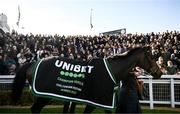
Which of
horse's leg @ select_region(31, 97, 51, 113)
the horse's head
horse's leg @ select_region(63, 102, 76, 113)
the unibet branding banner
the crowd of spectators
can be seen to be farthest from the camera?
the crowd of spectators

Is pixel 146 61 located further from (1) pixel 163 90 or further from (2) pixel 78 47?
(2) pixel 78 47

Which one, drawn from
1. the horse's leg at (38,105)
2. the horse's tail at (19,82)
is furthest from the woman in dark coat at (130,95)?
the horse's tail at (19,82)

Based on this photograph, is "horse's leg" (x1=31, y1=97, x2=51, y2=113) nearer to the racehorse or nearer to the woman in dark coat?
the racehorse

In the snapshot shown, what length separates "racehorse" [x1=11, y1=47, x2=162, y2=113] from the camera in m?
6.72

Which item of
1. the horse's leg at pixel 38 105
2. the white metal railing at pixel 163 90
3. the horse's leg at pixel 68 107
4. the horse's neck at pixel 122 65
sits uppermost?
the horse's neck at pixel 122 65

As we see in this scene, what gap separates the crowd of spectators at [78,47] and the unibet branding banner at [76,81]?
562cm

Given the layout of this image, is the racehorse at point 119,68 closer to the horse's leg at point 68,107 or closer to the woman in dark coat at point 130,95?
the woman in dark coat at point 130,95

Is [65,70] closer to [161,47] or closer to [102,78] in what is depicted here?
[102,78]

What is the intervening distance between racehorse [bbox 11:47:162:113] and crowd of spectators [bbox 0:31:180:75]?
4.73 meters

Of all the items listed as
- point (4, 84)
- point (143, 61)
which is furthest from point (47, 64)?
point (4, 84)

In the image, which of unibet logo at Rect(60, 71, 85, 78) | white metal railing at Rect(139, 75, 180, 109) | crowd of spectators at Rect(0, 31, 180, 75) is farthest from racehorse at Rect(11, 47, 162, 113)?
crowd of spectators at Rect(0, 31, 180, 75)

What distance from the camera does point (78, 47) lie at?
17.3 metres

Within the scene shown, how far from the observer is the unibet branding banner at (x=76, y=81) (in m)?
6.40

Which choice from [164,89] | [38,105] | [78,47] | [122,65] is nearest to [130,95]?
[122,65]
